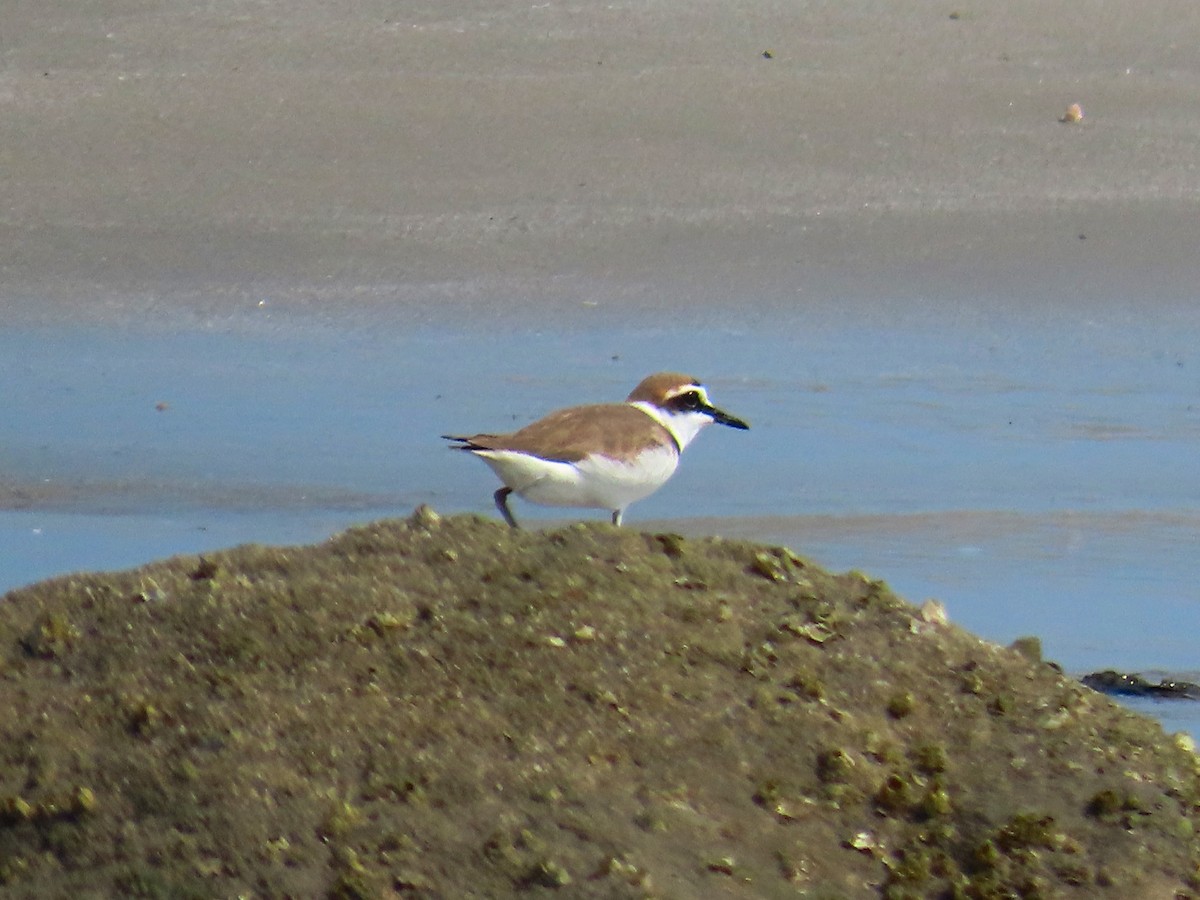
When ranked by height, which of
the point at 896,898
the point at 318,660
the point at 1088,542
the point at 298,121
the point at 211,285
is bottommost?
the point at 896,898

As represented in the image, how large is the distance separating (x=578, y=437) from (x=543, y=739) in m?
2.71

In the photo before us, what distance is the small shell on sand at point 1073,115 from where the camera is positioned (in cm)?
1166

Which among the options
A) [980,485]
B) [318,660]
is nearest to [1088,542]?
[980,485]

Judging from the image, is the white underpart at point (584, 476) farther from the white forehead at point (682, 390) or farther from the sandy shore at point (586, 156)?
the sandy shore at point (586, 156)

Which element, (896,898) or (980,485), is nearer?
(896,898)

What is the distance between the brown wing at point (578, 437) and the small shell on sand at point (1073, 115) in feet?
19.1

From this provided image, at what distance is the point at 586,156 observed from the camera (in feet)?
36.0

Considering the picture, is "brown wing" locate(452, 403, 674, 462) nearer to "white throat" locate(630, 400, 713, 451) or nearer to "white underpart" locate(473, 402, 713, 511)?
"white underpart" locate(473, 402, 713, 511)

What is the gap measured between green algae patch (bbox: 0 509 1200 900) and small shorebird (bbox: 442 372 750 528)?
175 cm

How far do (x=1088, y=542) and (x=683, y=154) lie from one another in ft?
15.2

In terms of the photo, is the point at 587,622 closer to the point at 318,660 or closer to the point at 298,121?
the point at 318,660

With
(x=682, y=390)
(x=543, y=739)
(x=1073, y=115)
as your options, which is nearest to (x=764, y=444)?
(x=682, y=390)

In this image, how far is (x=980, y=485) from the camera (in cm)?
748

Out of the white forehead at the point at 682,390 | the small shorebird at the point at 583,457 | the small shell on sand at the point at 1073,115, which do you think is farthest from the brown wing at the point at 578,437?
the small shell on sand at the point at 1073,115
